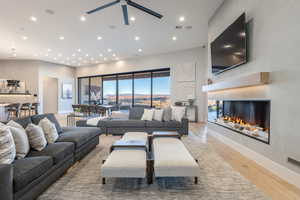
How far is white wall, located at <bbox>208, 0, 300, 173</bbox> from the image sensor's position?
2184 millimetres

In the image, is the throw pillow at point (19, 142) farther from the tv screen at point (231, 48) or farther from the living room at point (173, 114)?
the tv screen at point (231, 48)

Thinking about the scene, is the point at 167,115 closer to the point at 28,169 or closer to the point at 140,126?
the point at 140,126

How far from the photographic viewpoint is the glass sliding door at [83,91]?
11.8 m

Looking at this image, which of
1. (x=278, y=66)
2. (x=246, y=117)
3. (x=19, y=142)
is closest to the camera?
(x=19, y=142)

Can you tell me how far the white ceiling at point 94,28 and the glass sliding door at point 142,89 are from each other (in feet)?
5.28

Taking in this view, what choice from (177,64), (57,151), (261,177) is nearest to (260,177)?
(261,177)

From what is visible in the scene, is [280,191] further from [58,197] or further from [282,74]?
[58,197]

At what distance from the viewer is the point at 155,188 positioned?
2004mm

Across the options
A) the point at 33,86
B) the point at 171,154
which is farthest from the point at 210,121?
the point at 33,86

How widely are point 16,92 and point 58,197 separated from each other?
10187mm

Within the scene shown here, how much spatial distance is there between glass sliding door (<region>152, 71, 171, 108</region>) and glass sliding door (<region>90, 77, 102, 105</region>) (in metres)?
4.32

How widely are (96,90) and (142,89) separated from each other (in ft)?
13.1

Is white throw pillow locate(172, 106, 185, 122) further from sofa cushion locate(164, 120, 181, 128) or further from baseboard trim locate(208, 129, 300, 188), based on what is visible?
baseboard trim locate(208, 129, 300, 188)

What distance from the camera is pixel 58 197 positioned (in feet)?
5.96
